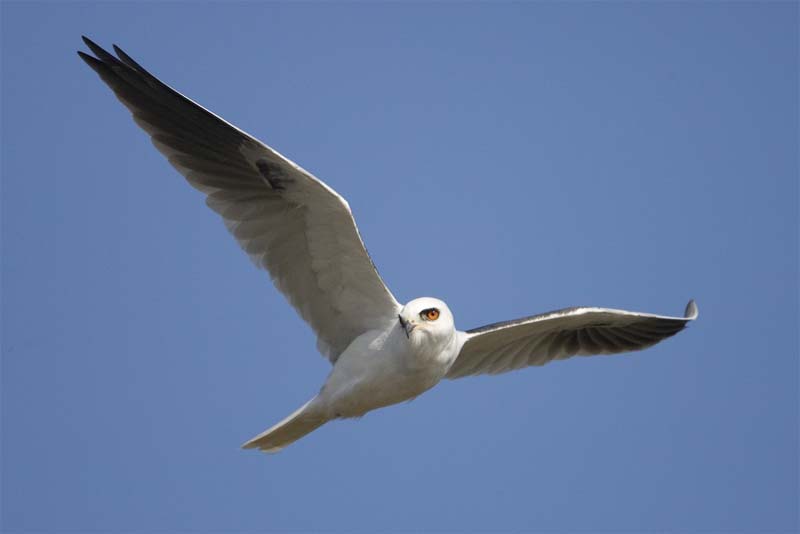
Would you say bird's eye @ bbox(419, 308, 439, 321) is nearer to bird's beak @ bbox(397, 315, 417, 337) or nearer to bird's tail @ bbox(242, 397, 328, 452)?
bird's beak @ bbox(397, 315, 417, 337)

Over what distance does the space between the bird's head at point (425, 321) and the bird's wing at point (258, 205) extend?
0.60 m

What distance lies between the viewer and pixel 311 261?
8.62 m

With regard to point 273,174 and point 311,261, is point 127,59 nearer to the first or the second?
point 273,174

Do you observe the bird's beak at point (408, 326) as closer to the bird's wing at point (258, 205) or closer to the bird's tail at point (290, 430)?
the bird's wing at point (258, 205)

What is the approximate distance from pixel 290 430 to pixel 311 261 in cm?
124

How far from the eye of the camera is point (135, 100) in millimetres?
8594

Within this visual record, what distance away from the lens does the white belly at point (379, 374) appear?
818cm

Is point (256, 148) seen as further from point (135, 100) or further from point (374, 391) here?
point (374, 391)

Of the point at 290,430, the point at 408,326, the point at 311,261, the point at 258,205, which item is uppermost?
the point at 258,205

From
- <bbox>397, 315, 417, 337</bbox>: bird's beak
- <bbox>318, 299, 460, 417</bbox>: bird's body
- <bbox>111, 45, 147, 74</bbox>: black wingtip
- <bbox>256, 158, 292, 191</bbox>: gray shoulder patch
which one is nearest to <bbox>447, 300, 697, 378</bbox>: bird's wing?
<bbox>318, 299, 460, 417</bbox>: bird's body

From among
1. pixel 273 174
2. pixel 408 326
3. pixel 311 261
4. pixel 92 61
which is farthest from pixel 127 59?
pixel 408 326

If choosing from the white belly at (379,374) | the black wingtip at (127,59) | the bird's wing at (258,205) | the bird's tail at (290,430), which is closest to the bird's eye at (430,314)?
the white belly at (379,374)

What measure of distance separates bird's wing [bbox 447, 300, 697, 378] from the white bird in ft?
0.43

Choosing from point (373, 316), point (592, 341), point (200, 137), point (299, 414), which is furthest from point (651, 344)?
point (200, 137)
